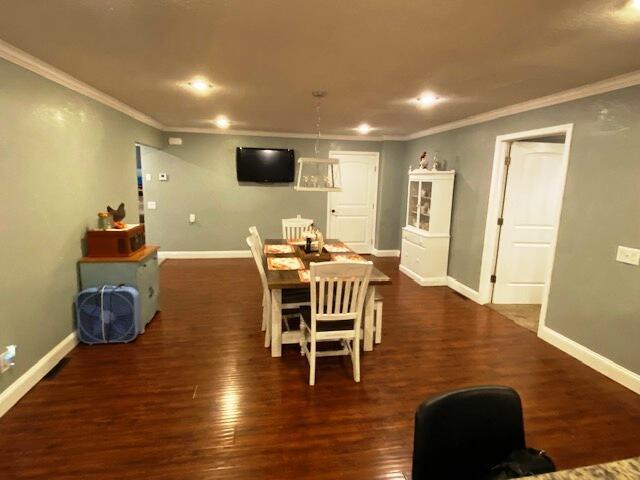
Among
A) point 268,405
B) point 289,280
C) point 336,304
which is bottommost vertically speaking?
point 268,405

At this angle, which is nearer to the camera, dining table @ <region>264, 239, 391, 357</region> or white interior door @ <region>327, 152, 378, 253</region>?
dining table @ <region>264, 239, 391, 357</region>

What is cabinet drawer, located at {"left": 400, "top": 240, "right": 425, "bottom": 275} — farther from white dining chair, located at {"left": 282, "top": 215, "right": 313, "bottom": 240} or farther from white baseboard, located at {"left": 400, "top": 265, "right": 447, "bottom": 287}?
white dining chair, located at {"left": 282, "top": 215, "right": 313, "bottom": 240}

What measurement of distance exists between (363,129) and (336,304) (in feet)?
13.2

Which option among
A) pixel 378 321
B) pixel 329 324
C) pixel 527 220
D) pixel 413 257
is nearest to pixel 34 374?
pixel 329 324

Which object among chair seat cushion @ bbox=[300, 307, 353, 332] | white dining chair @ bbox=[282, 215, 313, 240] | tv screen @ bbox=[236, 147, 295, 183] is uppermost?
tv screen @ bbox=[236, 147, 295, 183]

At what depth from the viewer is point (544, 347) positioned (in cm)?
346

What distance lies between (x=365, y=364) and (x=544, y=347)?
1.84 meters

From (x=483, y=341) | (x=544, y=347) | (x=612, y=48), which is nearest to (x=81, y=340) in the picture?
(x=483, y=341)

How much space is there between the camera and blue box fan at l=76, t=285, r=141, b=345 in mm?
3168

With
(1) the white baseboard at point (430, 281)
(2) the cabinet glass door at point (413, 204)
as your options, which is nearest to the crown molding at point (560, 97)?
(2) the cabinet glass door at point (413, 204)

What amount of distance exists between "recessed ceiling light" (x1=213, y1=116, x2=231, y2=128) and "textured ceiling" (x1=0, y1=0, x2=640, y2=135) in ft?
4.77

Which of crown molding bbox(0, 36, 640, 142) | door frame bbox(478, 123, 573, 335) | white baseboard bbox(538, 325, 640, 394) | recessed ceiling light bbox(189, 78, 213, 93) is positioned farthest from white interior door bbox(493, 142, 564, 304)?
recessed ceiling light bbox(189, 78, 213, 93)

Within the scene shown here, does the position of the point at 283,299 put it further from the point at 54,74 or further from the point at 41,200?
the point at 54,74

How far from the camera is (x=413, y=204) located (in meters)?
5.95
